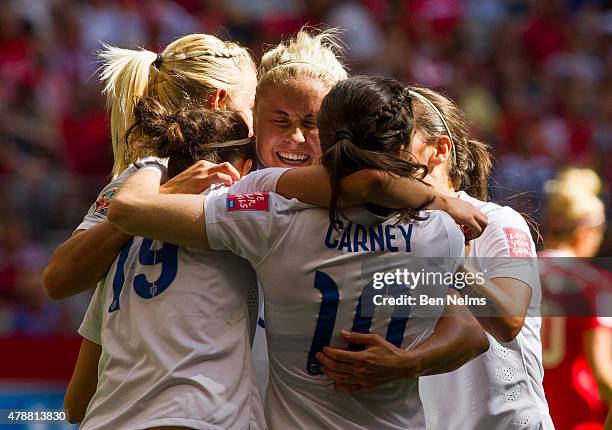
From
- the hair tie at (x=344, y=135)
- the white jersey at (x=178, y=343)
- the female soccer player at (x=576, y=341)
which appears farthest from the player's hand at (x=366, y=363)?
the female soccer player at (x=576, y=341)

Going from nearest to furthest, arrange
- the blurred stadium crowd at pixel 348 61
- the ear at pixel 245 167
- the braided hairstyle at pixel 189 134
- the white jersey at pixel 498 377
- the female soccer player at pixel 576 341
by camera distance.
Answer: the braided hairstyle at pixel 189 134 < the ear at pixel 245 167 < the white jersey at pixel 498 377 < the female soccer player at pixel 576 341 < the blurred stadium crowd at pixel 348 61

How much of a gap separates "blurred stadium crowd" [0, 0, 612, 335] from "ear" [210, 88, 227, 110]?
3233mm

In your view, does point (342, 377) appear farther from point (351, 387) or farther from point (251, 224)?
point (251, 224)

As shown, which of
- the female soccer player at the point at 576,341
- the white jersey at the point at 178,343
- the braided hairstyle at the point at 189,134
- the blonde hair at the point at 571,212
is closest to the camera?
the white jersey at the point at 178,343

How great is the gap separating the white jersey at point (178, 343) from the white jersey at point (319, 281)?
0.07m

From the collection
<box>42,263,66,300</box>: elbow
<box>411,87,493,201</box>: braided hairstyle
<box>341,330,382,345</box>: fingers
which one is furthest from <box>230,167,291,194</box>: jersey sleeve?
<box>411,87,493,201</box>: braided hairstyle

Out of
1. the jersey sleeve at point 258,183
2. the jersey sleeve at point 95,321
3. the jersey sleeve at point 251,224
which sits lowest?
the jersey sleeve at point 95,321

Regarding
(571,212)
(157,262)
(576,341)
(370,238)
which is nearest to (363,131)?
(370,238)

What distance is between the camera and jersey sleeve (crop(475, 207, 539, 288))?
8.43 ft

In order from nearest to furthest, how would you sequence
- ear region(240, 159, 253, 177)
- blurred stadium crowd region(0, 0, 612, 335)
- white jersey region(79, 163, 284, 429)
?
white jersey region(79, 163, 284, 429)
ear region(240, 159, 253, 177)
blurred stadium crowd region(0, 0, 612, 335)

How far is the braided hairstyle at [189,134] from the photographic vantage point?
2.39 meters

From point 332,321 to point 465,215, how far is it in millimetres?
405

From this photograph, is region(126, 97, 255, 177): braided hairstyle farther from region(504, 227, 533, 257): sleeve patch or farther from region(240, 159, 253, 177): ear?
region(504, 227, 533, 257): sleeve patch

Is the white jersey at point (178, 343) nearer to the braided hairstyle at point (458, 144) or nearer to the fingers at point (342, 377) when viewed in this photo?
the fingers at point (342, 377)
